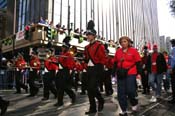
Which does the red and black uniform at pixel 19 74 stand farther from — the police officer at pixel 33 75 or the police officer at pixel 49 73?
the police officer at pixel 49 73

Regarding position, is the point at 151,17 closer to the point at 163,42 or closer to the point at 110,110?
the point at 163,42

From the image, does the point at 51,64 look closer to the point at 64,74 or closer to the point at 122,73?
the point at 64,74

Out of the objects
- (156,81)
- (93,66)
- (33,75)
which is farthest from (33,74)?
(93,66)

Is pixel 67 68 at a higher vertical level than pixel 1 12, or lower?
lower

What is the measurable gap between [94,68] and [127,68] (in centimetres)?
86

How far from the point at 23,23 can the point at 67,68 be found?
36.2m

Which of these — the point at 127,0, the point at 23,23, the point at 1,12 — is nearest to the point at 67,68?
the point at 23,23

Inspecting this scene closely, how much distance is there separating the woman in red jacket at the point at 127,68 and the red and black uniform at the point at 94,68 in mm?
462

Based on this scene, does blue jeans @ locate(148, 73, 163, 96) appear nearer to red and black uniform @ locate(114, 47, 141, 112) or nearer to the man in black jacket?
the man in black jacket

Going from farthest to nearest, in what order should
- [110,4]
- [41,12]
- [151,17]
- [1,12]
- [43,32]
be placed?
[151,17]
[110,4]
[1,12]
[41,12]
[43,32]

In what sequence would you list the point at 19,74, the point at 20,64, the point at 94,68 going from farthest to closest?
the point at 20,64 → the point at 19,74 → the point at 94,68

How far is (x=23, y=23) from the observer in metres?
43.5

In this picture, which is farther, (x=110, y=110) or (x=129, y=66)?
(x=110, y=110)

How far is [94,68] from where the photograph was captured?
283 inches
